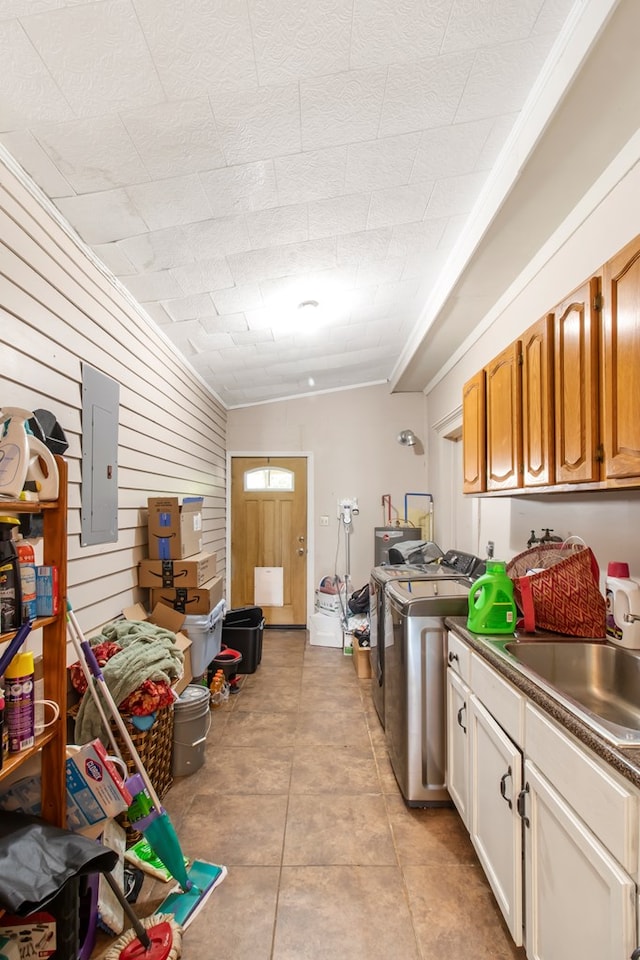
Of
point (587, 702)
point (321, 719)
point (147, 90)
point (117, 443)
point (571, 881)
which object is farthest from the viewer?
point (321, 719)

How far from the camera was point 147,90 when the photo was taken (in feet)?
4.83

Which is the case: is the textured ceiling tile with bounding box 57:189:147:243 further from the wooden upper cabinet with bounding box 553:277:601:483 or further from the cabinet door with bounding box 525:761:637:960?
the cabinet door with bounding box 525:761:637:960

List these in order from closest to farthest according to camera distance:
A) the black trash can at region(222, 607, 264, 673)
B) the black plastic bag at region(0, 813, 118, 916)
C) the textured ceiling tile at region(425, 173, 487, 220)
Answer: the black plastic bag at region(0, 813, 118, 916) → the textured ceiling tile at region(425, 173, 487, 220) → the black trash can at region(222, 607, 264, 673)

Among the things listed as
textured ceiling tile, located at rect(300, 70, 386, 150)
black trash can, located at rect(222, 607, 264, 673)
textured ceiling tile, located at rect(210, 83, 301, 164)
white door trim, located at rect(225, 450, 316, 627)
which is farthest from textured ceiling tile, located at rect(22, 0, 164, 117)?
white door trim, located at rect(225, 450, 316, 627)

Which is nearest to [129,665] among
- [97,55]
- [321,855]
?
[321,855]

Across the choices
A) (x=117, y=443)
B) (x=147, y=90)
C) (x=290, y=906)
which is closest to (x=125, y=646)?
(x=117, y=443)

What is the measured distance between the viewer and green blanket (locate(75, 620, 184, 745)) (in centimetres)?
195

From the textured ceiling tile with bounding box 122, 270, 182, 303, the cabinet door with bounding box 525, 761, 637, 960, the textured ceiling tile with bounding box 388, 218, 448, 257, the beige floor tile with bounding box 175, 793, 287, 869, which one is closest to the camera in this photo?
the cabinet door with bounding box 525, 761, 637, 960

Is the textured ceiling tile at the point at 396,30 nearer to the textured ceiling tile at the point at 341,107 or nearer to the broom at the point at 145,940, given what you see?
the textured ceiling tile at the point at 341,107

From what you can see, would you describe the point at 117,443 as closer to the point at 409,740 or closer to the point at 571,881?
the point at 409,740

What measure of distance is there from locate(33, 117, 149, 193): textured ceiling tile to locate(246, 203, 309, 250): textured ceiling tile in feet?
1.71

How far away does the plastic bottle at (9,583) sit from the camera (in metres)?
1.27

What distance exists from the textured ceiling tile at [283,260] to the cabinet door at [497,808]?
7.31ft

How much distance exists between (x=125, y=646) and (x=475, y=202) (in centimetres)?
266
